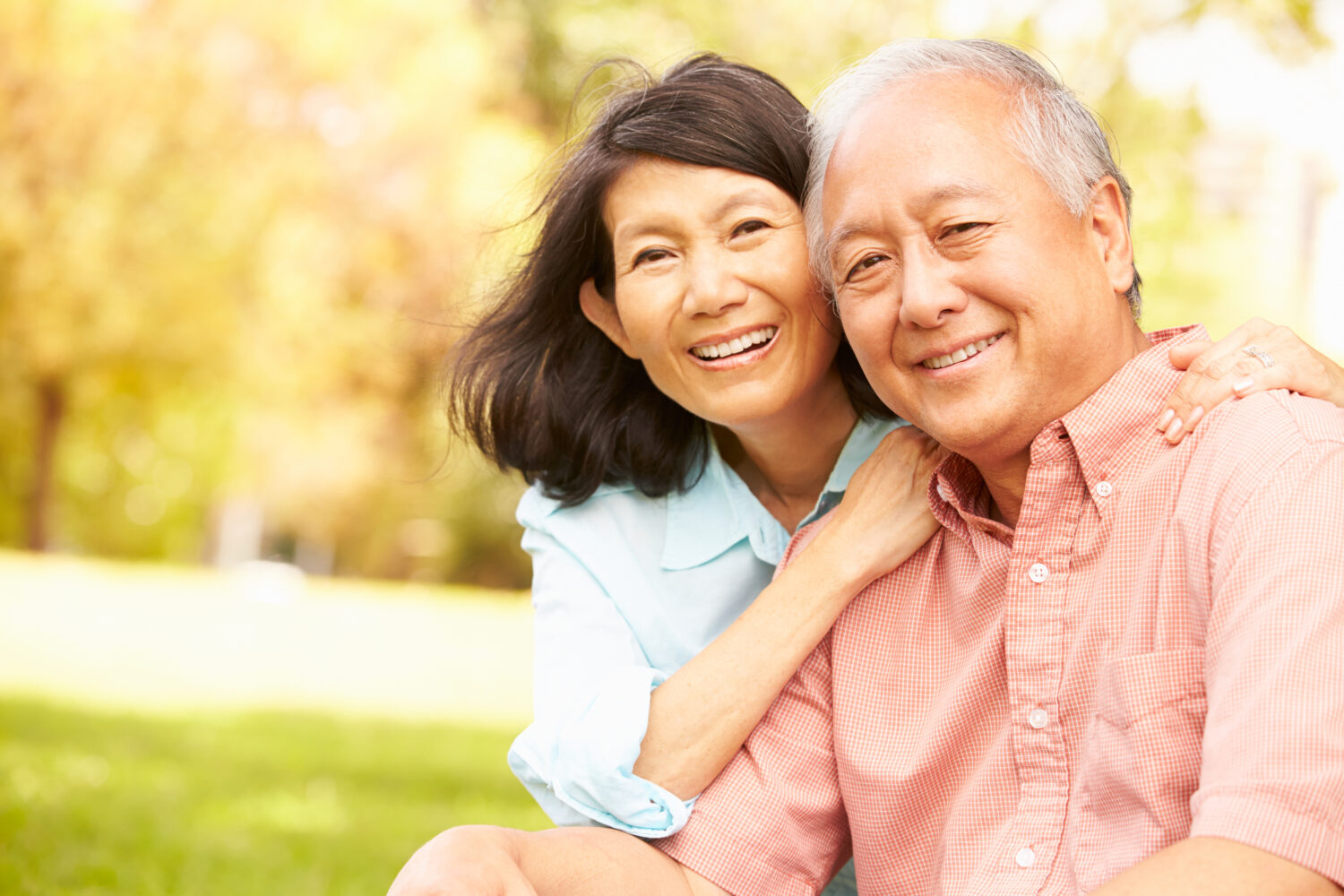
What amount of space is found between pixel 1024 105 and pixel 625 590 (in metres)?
1.38

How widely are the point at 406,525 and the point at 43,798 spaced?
20730 mm

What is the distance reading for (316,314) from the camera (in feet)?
58.6

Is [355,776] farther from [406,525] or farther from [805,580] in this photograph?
[406,525]

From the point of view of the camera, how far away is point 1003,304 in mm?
2119

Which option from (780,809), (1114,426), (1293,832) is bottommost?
(780,809)

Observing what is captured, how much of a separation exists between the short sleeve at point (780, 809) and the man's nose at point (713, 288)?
734 millimetres

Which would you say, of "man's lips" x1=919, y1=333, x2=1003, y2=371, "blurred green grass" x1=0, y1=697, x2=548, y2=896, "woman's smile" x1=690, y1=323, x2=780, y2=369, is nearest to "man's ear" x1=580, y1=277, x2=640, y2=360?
"woman's smile" x1=690, y1=323, x2=780, y2=369

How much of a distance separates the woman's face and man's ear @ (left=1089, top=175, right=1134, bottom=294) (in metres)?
0.69

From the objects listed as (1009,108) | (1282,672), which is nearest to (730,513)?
(1009,108)

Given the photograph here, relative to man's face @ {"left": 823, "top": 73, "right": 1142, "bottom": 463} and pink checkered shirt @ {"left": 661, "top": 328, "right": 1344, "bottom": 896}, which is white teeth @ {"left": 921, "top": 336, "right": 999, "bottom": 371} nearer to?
man's face @ {"left": 823, "top": 73, "right": 1142, "bottom": 463}

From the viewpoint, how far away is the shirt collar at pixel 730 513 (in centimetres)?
297

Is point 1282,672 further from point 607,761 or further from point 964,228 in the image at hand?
point 607,761

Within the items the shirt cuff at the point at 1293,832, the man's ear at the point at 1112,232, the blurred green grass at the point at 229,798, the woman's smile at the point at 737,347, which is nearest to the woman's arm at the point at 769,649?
the woman's smile at the point at 737,347

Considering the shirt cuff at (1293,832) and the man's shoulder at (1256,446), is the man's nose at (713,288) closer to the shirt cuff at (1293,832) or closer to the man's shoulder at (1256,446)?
the man's shoulder at (1256,446)
